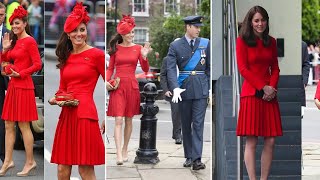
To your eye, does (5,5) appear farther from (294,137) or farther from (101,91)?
(294,137)

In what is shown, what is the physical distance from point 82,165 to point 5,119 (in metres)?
1.02

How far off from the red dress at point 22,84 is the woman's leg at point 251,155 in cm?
166

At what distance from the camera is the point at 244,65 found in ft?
15.8

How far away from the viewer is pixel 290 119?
480cm

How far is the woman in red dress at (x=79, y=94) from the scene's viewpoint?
4922 millimetres

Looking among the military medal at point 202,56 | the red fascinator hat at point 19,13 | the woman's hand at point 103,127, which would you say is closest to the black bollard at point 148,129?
the woman's hand at point 103,127

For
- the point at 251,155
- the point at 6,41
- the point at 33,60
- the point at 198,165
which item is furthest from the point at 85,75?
the point at 251,155

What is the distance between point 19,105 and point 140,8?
4.45 feet

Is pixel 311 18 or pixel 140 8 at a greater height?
pixel 311 18

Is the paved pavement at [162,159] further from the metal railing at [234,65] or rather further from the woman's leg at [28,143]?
the woman's leg at [28,143]

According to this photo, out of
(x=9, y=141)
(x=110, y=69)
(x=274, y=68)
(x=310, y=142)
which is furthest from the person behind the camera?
(x=9, y=141)

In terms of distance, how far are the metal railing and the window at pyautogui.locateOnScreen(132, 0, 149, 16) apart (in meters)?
0.51

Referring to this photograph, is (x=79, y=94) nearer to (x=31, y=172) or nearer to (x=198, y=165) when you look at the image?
(x=198, y=165)

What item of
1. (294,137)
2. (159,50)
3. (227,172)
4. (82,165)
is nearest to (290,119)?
(294,137)
